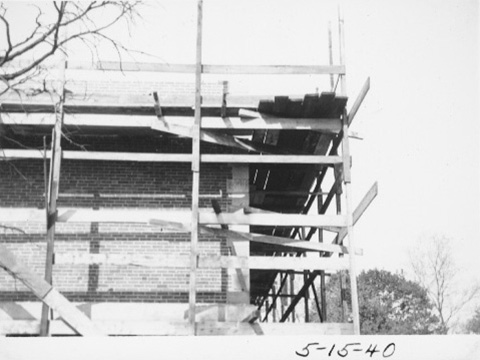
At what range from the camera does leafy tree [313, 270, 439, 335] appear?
31625 mm

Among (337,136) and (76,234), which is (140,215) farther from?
(337,136)

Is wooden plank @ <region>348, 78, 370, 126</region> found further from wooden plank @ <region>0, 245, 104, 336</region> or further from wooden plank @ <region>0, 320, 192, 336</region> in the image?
wooden plank @ <region>0, 245, 104, 336</region>

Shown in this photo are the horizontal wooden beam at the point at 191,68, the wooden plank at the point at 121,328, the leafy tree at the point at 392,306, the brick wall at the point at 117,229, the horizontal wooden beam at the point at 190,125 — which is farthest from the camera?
the leafy tree at the point at 392,306

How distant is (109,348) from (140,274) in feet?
11.5

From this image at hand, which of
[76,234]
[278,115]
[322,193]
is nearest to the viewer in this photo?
[278,115]

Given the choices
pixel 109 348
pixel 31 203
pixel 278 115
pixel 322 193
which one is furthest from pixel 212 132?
pixel 109 348

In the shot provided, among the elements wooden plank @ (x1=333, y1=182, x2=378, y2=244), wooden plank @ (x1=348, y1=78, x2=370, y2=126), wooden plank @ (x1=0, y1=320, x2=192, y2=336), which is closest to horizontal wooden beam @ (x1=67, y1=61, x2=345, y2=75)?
wooden plank @ (x1=348, y1=78, x2=370, y2=126)

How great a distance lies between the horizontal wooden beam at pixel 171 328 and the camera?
23.5 ft

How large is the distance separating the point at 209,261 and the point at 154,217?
3.68 feet

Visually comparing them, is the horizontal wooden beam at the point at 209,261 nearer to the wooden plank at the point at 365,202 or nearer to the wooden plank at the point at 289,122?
the wooden plank at the point at 365,202

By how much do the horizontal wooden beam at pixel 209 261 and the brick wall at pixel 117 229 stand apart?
1422 mm

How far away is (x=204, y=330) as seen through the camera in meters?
7.42

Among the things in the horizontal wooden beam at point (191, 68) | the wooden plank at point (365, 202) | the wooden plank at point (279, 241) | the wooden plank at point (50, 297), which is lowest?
the wooden plank at point (50, 297)

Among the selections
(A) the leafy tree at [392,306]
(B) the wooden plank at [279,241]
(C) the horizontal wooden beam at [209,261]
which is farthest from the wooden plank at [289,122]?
(A) the leafy tree at [392,306]
